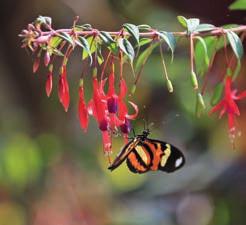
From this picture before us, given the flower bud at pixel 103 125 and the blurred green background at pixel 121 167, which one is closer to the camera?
the flower bud at pixel 103 125

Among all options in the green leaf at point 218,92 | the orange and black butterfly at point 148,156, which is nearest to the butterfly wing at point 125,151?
the orange and black butterfly at point 148,156

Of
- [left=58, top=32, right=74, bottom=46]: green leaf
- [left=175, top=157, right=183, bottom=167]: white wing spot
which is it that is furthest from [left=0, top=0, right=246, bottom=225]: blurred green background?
[left=58, top=32, right=74, bottom=46]: green leaf

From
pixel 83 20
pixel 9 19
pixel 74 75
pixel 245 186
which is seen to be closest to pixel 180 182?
pixel 245 186

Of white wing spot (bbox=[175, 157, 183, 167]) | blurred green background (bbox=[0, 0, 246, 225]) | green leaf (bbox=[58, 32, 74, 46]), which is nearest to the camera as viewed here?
green leaf (bbox=[58, 32, 74, 46])

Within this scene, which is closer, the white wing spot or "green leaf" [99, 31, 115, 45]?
"green leaf" [99, 31, 115, 45]

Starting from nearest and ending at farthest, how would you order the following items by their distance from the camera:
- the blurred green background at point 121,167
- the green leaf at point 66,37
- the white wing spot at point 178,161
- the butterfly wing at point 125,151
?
the green leaf at point 66,37 < the butterfly wing at point 125,151 < the white wing spot at point 178,161 < the blurred green background at point 121,167

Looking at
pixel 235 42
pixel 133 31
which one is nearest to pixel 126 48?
pixel 133 31

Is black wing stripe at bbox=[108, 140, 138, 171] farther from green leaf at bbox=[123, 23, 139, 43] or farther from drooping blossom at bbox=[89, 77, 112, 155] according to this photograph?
green leaf at bbox=[123, 23, 139, 43]

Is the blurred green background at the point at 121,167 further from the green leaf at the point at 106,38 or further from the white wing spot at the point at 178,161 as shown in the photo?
the green leaf at the point at 106,38
